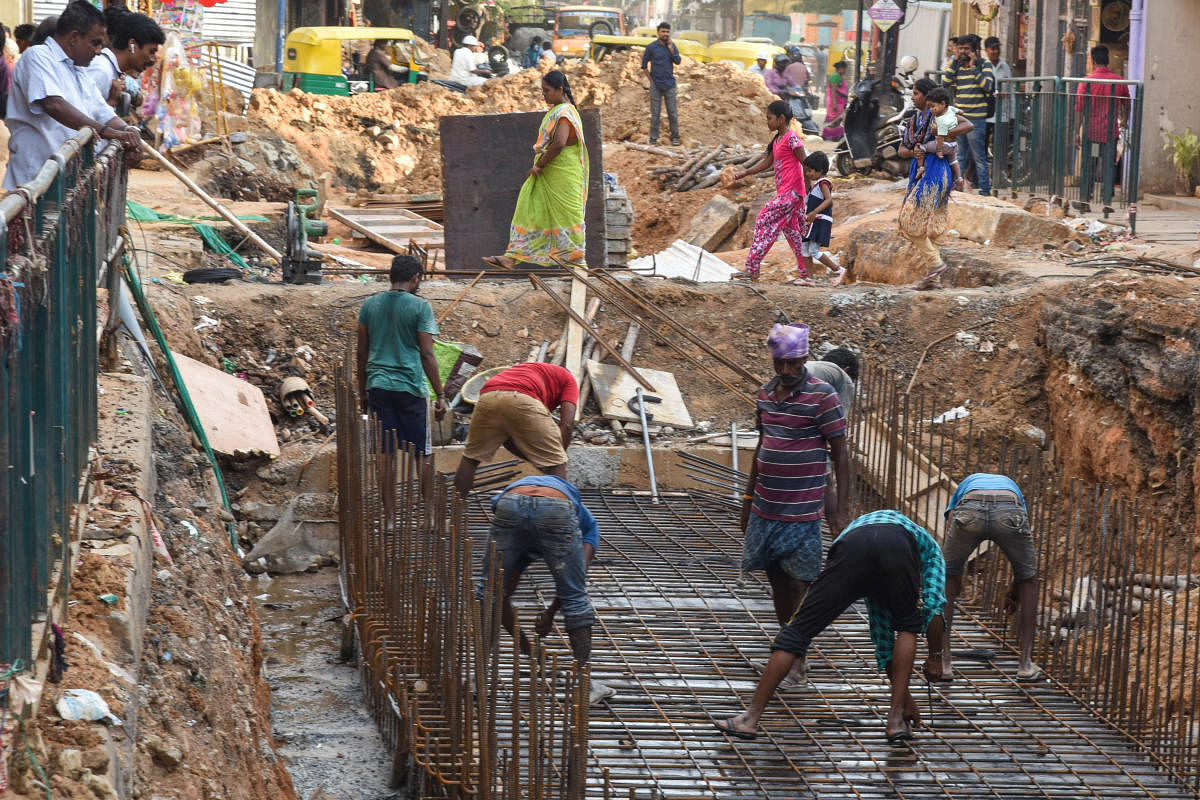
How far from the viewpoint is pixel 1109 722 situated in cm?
605

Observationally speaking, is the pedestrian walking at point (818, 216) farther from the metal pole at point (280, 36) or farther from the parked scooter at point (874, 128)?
the metal pole at point (280, 36)

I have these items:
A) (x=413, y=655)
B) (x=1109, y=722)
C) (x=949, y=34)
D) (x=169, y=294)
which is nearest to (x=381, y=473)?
(x=413, y=655)

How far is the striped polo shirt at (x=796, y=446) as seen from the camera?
5719mm

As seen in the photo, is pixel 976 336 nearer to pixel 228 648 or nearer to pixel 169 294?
pixel 169 294

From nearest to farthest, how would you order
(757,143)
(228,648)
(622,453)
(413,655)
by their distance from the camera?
(228,648) < (413,655) < (622,453) < (757,143)

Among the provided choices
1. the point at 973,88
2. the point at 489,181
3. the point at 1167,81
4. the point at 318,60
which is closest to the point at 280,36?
the point at 318,60

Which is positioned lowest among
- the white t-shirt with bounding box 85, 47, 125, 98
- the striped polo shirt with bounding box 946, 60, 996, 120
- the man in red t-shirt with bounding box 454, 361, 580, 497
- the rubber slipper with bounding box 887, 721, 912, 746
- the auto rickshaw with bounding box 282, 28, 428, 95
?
the rubber slipper with bounding box 887, 721, 912, 746

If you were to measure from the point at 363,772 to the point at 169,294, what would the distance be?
5.04 meters

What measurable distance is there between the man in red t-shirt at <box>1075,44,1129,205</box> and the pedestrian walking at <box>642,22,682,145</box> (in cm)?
907

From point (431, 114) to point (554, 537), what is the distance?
2046 centimetres

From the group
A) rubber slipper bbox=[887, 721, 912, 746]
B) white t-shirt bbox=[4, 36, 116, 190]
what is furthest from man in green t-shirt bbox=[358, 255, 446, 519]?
rubber slipper bbox=[887, 721, 912, 746]

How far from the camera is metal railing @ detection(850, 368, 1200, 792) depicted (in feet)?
19.1

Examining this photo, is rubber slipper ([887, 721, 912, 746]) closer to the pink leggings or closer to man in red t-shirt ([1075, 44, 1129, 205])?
the pink leggings

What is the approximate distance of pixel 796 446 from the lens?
5.80m
